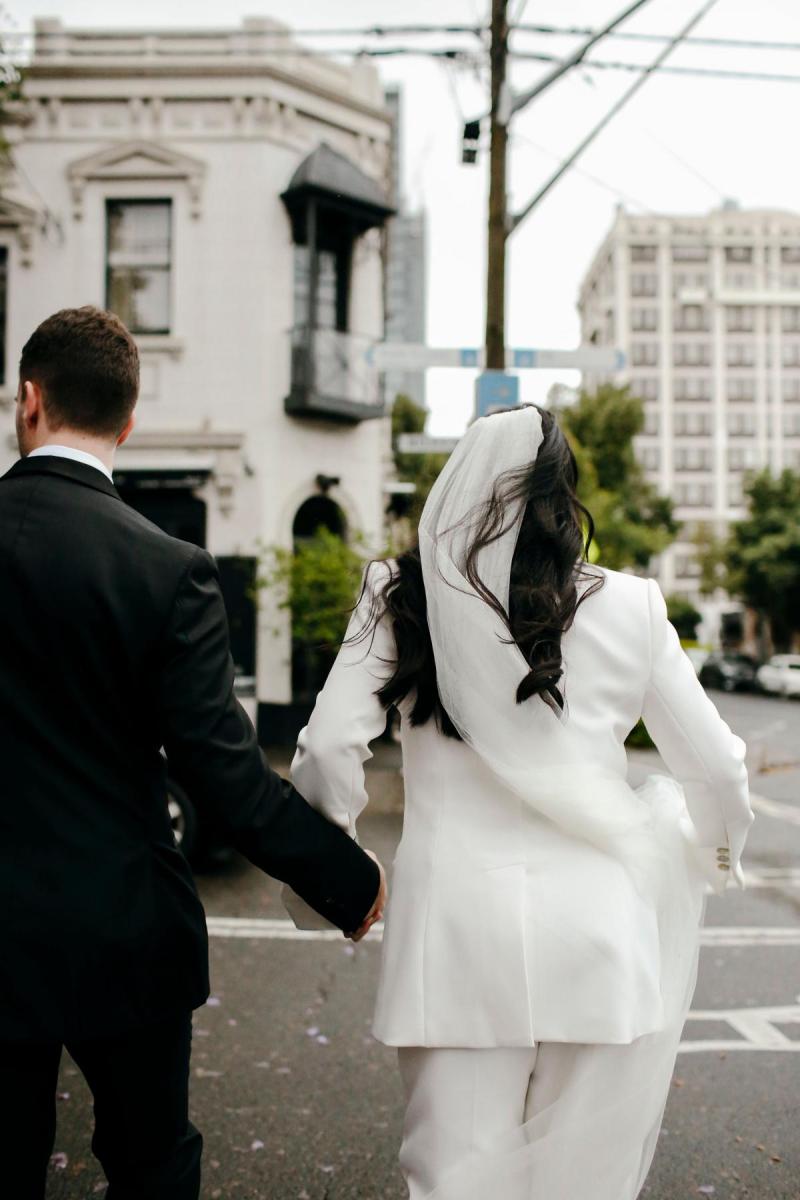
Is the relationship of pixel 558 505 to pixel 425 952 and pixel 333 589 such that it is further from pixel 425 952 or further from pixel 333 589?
pixel 333 589

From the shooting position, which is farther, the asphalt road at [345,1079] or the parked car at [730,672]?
the parked car at [730,672]

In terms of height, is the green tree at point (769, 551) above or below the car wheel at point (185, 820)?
above

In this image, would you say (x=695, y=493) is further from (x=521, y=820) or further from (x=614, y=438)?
(x=521, y=820)

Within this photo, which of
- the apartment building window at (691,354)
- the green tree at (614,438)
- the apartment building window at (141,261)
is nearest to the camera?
the apartment building window at (141,261)

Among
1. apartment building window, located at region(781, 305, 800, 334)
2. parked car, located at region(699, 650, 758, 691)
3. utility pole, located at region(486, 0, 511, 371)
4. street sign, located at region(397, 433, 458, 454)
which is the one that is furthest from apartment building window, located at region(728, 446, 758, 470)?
street sign, located at region(397, 433, 458, 454)

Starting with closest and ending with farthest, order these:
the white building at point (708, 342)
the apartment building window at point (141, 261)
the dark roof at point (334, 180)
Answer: the dark roof at point (334, 180) < the apartment building window at point (141, 261) < the white building at point (708, 342)

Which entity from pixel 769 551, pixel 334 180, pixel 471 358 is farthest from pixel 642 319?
pixel 471 358

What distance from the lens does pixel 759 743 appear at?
762 inches

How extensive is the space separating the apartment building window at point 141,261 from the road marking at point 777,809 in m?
10.2

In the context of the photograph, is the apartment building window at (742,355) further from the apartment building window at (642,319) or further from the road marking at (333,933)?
the road marking at (333,933)

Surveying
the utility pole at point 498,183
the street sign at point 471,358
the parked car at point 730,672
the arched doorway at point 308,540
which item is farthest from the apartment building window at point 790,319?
the street sign at point 471,358

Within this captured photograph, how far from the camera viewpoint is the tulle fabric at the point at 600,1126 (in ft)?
6.73

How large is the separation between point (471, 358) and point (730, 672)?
106 ft

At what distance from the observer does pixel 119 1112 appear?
6.51 ft
